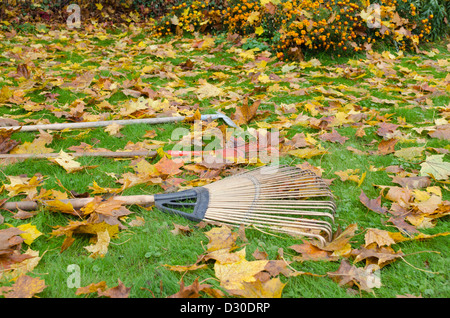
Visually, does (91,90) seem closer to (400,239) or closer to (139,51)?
(139,51)

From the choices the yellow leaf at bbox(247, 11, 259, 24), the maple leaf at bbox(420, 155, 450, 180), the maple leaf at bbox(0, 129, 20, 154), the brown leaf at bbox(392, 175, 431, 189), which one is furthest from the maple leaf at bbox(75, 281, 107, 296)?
the yellow leaf at bbox(247, 11, 259, 24)

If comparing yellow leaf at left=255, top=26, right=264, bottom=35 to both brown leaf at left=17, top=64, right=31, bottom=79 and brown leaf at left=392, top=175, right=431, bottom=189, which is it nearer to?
brown leaf at left=17, top=64, right=31, bottom=79

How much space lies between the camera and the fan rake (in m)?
1.96

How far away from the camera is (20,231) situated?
181 centimetres

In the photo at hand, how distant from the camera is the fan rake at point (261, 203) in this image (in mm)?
1964

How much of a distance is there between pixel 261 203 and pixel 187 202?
1.46ft

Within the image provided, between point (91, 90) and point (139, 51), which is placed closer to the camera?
point (91, 90)

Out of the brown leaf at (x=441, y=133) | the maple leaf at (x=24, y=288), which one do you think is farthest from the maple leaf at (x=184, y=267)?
the brown leaf at (x=441, y=133)

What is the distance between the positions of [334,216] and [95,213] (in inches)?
52.7

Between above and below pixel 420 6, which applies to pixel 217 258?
below

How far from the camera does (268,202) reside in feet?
7.04

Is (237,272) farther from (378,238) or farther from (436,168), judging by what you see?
(436,168)

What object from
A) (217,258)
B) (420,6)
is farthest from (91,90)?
(420,6)
